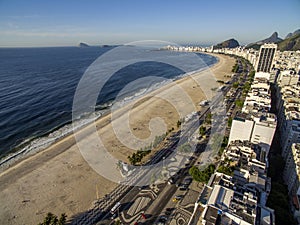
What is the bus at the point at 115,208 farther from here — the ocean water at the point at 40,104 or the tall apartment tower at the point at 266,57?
the tall apartment tower at the point at 266,57

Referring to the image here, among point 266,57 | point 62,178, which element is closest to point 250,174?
point 62,178

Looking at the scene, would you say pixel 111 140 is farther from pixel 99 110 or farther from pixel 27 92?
pixel 27 92

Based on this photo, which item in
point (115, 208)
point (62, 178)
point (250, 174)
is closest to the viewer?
point (250, 174)

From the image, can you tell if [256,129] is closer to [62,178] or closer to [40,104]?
[62,178]

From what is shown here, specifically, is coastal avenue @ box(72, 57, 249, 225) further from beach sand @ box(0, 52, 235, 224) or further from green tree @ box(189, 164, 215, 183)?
green tree @ box(189, 164, 215, 183)

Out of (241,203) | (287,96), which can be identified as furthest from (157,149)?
(287,96)

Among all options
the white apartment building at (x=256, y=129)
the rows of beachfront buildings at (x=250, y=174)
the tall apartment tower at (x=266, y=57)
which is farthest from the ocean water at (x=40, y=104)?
the tall apartment tower at (x=266, y=57)
